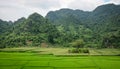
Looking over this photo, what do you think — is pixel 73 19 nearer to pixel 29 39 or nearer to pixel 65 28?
pixel 65 28

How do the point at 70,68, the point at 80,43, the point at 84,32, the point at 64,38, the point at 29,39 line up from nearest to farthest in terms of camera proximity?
the point at 70,68
the point at 80,43
the point at 29,39
the point at 64,38
the point at 84,32

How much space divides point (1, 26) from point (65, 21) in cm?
4674

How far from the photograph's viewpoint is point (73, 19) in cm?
15438

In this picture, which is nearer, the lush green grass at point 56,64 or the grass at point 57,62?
the lush green grass at point 56,64

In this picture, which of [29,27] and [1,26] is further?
[1,26]

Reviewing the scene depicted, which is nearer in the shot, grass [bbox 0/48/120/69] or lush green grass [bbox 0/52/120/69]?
lush green grass [bbox 0/52/120/69]

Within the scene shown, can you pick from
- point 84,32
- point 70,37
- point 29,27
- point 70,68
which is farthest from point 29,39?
point 70,68

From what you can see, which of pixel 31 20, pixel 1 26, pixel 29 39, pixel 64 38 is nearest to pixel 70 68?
pixel 29 39

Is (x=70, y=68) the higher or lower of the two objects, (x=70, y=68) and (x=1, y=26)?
the lower

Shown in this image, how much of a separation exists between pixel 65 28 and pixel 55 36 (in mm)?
31785

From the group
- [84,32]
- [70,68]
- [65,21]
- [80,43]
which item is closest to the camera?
[70,68]

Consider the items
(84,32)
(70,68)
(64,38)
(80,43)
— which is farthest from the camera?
(84,32)

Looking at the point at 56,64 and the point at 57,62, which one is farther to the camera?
the point at 57,62

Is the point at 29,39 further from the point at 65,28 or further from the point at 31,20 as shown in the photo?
the point at 65,28
